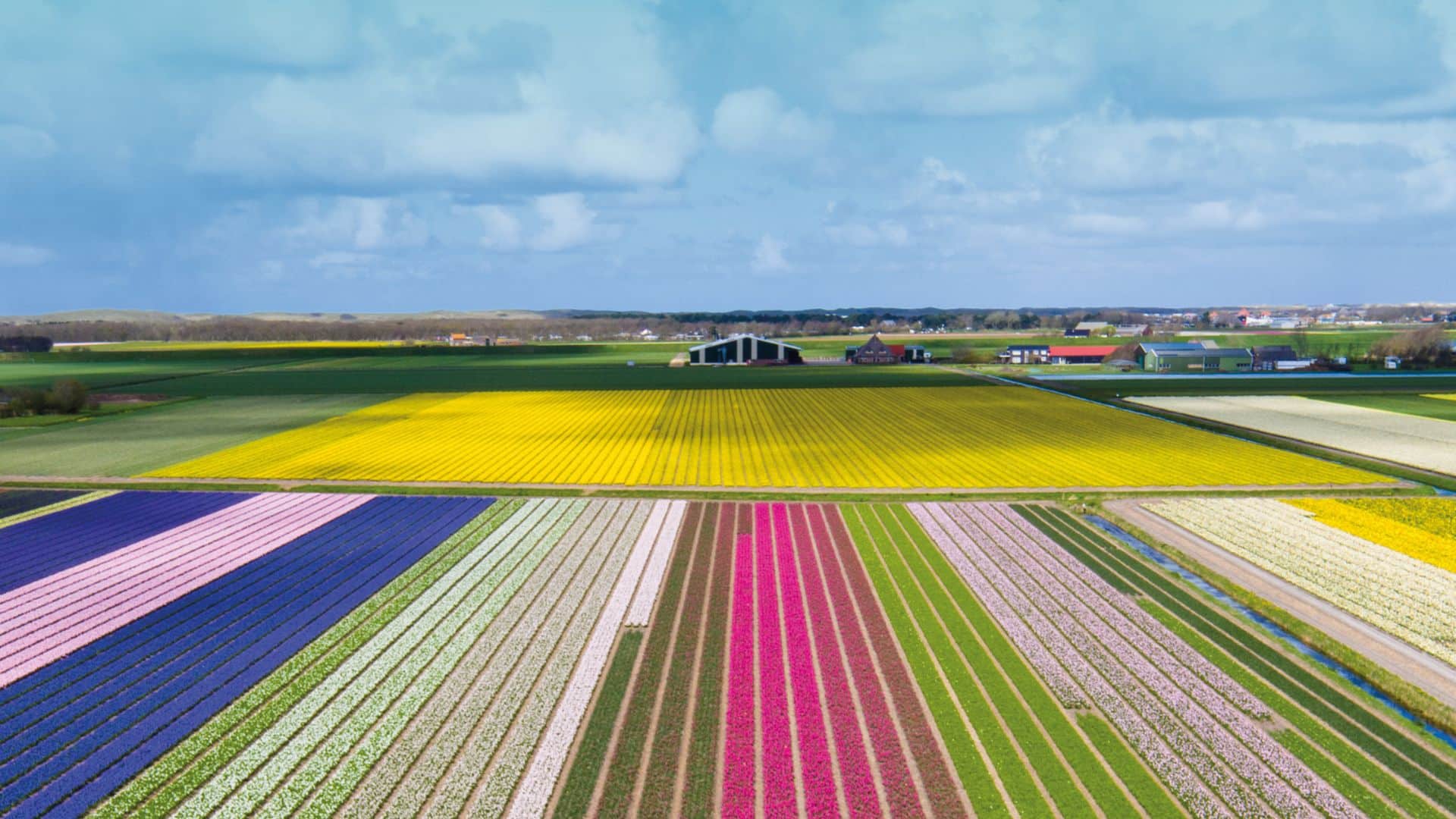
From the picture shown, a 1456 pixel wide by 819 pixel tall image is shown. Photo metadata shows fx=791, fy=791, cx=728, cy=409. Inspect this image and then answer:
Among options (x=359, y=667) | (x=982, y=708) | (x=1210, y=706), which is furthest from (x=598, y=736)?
(x=1210, y=706)

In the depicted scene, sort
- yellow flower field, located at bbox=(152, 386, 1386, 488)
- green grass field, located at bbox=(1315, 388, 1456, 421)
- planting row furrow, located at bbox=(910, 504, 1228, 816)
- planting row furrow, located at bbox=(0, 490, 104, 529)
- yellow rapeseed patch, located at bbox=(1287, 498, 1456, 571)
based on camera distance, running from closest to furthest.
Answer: planting row furrow, located at bbox=(910, 504, 1228, 816), yellow rapeseed patch, located at bbox=(1287, 498, 1456, 571), planting row furrow, located at bbox=(0, 490, 104, 529), yellow flower field, located at bbox=(152, 386, 1386, 488), green grass field, located at bbox=(1315, 388, 1456, 421)

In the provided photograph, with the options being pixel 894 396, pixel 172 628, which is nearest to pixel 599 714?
pixel 172 628

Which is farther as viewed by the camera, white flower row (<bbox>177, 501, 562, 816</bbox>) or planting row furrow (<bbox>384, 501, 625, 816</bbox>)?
white flower row (<bbox>177, 501, 562, 816</bbox>)

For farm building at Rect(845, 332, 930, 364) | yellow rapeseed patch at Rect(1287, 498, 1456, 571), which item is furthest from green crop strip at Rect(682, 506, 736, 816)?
farm building at Rect(845, 332, 930, 364)

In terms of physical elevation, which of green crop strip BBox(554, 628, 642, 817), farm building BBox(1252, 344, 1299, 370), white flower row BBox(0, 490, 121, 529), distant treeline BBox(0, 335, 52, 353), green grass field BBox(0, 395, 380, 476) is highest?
distant treeline BBox(0, 335, 52, 353)

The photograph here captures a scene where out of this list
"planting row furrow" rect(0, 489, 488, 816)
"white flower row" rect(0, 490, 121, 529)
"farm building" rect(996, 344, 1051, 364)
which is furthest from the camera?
"farm building" rect(996, 344, 1051, 364)

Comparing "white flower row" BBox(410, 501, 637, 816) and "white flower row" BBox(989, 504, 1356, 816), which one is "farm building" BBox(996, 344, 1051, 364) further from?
"white flower row" BBox(410, 501, 637, 816)

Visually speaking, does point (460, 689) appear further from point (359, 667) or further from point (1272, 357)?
point (1272, 357)

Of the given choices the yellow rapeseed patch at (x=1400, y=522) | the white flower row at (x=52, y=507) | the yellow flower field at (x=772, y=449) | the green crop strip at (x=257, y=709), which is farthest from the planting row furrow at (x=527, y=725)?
the yellow rapeseed patch at (x=1400, y=522)
